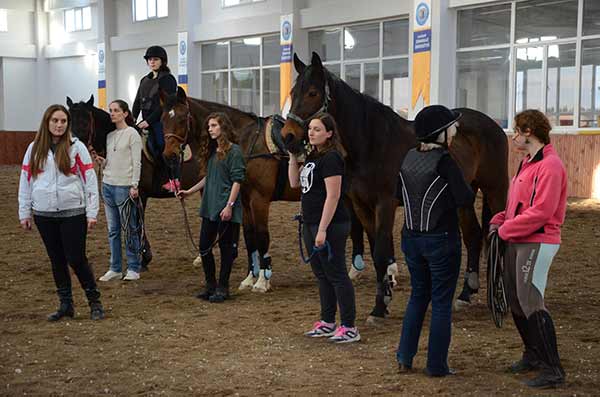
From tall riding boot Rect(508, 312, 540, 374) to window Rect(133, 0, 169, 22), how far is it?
27026mm

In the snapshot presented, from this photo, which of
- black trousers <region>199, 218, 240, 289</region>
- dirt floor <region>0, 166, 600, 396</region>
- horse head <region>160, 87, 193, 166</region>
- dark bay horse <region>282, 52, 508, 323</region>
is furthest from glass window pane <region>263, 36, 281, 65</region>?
dark bay horse <region>282, 52, 508, 323</region>

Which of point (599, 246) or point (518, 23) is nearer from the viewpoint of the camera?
point (599, 246)

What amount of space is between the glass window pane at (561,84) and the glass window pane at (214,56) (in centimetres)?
1319

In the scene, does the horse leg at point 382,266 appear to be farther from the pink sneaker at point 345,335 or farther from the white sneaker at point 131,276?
the white sneaker at point 131,276

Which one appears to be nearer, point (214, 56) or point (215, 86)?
point (214, 56)

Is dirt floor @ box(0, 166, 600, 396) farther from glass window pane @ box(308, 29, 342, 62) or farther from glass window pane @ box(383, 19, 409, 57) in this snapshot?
glass window pane @ box(308, 29, 342, 62)

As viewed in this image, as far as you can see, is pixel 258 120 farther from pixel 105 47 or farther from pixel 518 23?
pixel 105 47

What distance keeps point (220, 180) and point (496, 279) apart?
3099 millimetres

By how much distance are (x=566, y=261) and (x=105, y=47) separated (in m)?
26.8

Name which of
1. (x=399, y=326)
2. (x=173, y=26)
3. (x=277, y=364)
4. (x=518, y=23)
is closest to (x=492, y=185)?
(x=399, y=326)

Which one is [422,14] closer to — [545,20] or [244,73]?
[545,20]

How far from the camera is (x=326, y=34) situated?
78.8 ft

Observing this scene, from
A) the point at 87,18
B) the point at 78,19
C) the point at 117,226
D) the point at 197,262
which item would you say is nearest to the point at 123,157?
the point at 117,226

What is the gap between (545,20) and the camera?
712 inches
